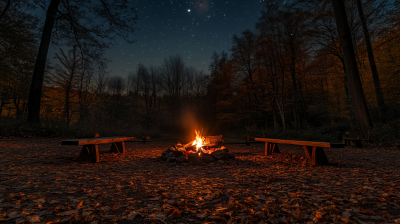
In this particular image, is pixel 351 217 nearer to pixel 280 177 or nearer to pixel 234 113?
pixel 280 177

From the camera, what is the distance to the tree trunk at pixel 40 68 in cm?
890

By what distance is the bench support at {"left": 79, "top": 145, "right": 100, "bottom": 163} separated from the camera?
14.5ft

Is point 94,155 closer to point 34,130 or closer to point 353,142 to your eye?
point 34,130

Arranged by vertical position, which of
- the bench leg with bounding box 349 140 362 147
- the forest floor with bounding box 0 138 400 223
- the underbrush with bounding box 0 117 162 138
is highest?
the underbrush with bounding box 0 117 162 138

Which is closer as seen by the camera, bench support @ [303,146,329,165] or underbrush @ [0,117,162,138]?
bench support @ [303,146,329,165]

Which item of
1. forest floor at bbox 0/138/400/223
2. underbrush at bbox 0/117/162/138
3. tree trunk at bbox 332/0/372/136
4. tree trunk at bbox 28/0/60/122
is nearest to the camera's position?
forest floor at bbox 0/138/400/223

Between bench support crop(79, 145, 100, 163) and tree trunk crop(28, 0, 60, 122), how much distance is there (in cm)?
752

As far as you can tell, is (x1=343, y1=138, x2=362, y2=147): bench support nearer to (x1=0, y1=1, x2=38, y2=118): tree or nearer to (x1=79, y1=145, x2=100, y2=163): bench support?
(x1=79, y1=145, x2=100, y2=163): bench support

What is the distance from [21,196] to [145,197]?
1.51 meters

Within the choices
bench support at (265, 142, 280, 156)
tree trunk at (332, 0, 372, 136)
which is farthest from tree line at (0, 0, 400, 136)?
bench support at (265, 142, 280, 156)

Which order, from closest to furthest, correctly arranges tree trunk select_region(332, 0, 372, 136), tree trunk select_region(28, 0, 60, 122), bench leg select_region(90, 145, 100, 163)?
bench leg select_region(90, 145, 100, 163)
tree trunk select_region(332, 0, 372, 136)
tree trunk select_region(28, 0, 60, 122)

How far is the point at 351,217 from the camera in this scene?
64.5 inches

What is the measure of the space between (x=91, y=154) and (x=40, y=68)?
8.46 m

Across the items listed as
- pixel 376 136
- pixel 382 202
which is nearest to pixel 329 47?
pixel 376 136
